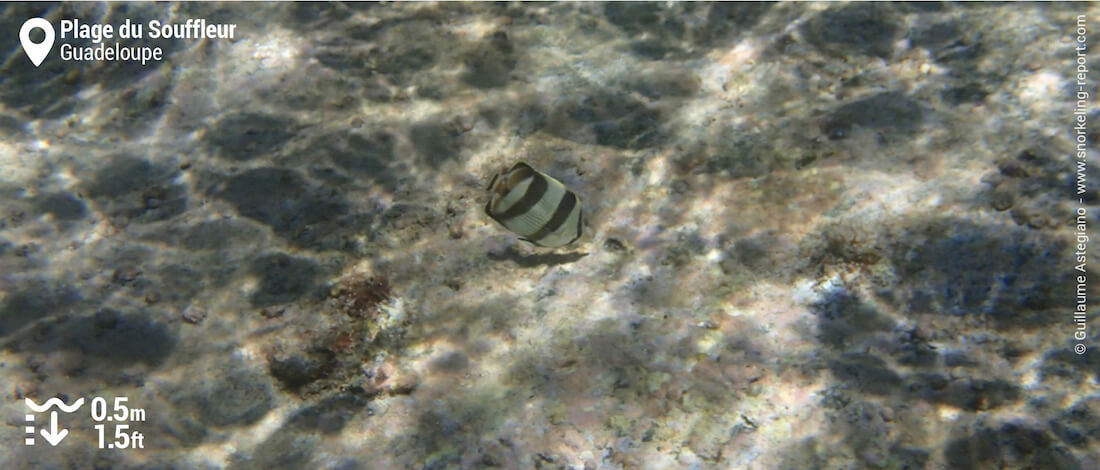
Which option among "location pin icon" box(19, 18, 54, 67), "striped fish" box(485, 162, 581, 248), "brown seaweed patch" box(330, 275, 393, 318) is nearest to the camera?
"striped fish" box(485, 162, 581, 248)

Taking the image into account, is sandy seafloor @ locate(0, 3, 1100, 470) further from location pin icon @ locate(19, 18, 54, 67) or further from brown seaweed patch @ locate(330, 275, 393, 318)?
location pin icon @ locate(19, 18, 54, 67)

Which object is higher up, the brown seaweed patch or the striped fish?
the striped fish

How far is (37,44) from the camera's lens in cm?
486

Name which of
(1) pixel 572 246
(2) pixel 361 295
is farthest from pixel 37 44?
(1) pixel 572 246

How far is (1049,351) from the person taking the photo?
2455 millimetres

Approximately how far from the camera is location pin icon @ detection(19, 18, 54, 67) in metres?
4.80

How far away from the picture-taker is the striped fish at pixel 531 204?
2.54 meters

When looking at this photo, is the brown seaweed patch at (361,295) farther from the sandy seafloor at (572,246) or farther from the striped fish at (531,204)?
the striped fish at (531,204)

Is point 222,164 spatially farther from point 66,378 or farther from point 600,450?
point 600,450

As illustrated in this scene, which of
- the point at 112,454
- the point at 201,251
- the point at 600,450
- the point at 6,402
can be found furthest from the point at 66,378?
the point at 600,450

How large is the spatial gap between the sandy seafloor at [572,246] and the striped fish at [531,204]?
546 millimetres

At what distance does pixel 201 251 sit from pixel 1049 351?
445 cm

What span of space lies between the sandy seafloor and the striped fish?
21.5 inches

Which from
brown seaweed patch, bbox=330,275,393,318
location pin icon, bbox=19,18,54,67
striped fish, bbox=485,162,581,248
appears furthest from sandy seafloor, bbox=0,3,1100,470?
striped fish, bbox=485,162,581,248
